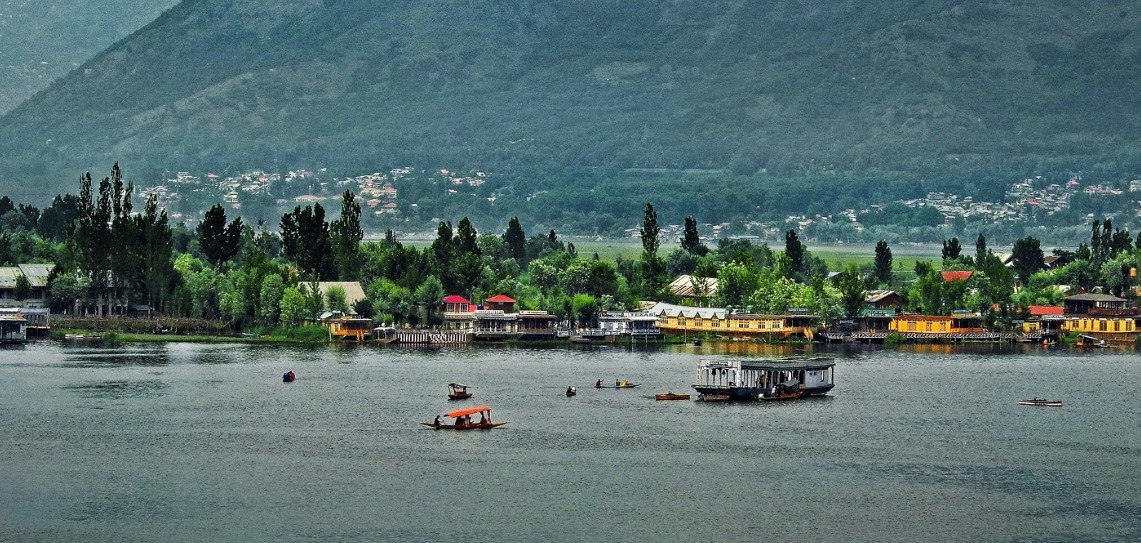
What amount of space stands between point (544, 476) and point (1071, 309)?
79299 mm

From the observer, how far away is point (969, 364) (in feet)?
329

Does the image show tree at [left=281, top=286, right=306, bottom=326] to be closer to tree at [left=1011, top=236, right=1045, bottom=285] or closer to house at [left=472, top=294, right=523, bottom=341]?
house at [left=472, top=294, right=523, bottom=341]

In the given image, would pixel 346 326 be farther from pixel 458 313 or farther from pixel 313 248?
pixel 313 248

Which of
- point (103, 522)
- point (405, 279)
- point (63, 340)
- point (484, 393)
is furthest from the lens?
point (405, 279)

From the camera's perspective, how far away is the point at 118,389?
80.5 metres

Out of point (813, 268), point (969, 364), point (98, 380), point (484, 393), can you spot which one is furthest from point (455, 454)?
point (813, 268)

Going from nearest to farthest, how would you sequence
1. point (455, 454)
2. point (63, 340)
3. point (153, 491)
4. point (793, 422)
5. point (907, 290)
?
point (153, 491), point (455, 454), point (793, 422), point (63, 340), point (907, 290)

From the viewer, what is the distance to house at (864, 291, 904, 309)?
Result: 131 metres

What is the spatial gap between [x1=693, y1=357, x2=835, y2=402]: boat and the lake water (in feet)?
5.45

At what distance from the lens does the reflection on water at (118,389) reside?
7800 cm

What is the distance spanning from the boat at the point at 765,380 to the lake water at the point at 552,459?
1661 mm

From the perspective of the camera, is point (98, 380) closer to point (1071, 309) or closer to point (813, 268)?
point (1071, 309)

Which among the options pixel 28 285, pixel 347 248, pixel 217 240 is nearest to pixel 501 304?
pixel 347 248

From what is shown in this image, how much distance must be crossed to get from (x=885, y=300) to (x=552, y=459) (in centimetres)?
7457
